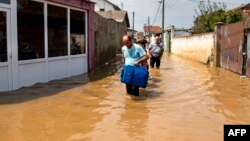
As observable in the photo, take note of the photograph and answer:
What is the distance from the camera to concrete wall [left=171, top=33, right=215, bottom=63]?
845 inches

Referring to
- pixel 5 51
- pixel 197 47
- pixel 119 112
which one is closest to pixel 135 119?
pixel 119 112

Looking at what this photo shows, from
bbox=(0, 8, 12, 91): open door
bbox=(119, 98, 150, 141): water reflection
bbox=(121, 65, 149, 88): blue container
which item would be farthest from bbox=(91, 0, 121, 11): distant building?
bbox=(119, 98, 150, 141): water reflection

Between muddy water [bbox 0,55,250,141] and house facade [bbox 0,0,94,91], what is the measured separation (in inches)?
21.9

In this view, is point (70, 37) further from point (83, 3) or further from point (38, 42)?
point (38, 42)

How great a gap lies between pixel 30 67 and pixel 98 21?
7.68 metres

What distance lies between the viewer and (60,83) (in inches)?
480

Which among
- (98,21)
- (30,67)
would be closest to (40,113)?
(30,67)

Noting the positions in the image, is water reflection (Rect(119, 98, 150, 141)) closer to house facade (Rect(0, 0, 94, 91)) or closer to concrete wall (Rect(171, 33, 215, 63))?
house facade (Rect(0, 0, 94, 91))

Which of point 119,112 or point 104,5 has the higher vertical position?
point 104,5

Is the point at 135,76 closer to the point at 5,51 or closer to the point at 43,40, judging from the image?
the point at 5,51

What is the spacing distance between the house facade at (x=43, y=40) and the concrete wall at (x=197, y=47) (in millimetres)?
7849

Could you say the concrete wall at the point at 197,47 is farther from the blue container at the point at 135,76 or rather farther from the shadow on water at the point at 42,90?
the blue container at the point at 135,76

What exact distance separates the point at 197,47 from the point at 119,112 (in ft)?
60.1

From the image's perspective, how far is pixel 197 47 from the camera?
84.2 feet
